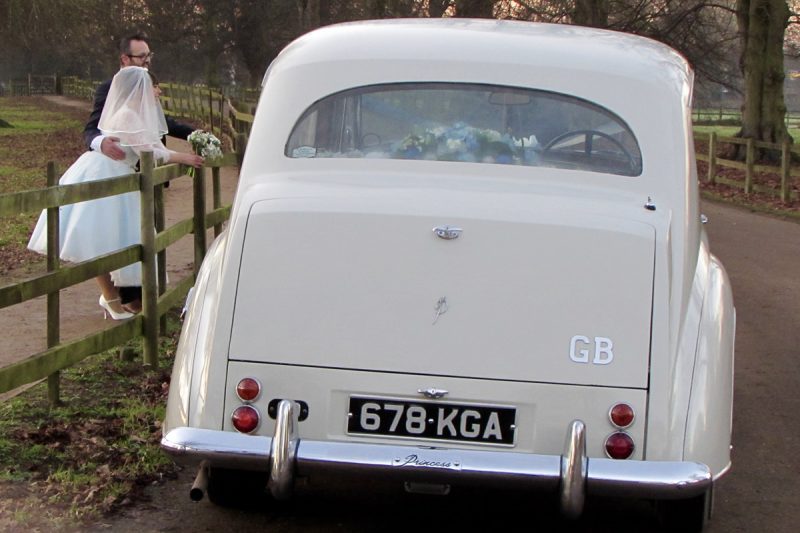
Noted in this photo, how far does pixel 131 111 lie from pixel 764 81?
855 inches

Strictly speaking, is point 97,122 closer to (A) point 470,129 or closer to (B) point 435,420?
(A) point 470,129

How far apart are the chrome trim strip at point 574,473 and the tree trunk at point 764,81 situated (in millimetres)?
24125

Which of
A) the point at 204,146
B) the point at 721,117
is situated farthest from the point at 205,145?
the point at 721,117

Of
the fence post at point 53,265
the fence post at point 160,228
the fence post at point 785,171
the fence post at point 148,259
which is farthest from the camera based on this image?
the fence post at point 785,171

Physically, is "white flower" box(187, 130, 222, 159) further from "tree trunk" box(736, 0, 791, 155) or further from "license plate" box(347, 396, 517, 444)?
"tree trunk" box(736, 0, 791, 155)

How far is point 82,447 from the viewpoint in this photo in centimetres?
556

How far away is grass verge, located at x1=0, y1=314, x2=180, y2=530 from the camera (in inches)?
188

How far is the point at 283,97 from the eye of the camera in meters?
5.02

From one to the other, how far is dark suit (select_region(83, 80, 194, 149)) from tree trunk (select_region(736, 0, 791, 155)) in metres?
20.4

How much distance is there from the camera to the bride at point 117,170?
7.88m

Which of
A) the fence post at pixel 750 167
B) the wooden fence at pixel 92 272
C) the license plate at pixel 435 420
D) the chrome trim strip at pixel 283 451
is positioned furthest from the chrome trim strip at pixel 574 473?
the fence post at pixel 750 167

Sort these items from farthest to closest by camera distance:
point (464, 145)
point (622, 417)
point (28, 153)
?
point (28, 153) < point (464, 145) < point (622, 417)

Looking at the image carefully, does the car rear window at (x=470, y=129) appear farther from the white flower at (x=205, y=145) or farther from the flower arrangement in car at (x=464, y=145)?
the white flower at (x=205, y=145)

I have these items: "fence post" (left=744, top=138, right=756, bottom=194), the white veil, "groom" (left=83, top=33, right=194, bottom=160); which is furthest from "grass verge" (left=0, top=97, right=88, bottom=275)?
"fence post" (left=744, top=138, right=756, bottom=194)
